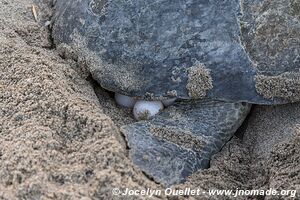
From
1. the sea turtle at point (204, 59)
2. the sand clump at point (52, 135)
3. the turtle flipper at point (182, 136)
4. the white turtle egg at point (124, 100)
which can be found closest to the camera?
the sand clump at point (52, 135)

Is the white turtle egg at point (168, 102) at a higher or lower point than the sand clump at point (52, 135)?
lower

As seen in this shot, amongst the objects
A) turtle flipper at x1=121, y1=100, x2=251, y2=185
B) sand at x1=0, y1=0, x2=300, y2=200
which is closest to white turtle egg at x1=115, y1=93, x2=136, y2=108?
sand at x1=0, y1=0, x2=300, y2=200

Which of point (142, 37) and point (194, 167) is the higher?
point (142, 37)

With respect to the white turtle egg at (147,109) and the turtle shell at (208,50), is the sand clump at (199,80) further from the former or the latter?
the white turtle egg at (147,109)

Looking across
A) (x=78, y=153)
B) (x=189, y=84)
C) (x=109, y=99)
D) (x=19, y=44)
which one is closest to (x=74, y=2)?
(x=19, y=44)

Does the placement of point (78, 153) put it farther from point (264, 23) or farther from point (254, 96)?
point (264, 23)

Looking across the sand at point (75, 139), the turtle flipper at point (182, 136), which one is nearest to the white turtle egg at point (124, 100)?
the sand at point (75, 139)

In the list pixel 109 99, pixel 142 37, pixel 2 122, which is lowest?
pixel 109 99

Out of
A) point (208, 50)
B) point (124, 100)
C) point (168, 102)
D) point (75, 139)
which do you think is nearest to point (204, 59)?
point (208, 50)
